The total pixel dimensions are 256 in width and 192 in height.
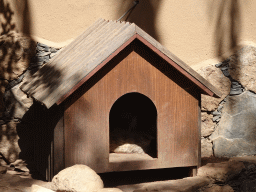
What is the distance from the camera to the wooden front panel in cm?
546

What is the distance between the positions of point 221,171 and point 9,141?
3.32 meters

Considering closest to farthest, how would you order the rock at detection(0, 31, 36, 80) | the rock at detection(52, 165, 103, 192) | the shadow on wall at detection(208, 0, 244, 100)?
the rock at detection(52, 165, 103, 192)
the rock at detection(0, 31, 36, 80)
the shadow on wall at detection(208, 0, 244, 100)

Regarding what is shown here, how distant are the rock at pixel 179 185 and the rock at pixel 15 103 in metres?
2.48

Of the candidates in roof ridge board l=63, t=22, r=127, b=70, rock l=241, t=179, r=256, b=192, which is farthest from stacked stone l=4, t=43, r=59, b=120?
rock l=241, t=179, r=256, b=192

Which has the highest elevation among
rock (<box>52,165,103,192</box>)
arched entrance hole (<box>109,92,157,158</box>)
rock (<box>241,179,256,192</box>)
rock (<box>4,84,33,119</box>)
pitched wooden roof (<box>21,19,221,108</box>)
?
pitched wooden roof (<box>21,19,221,108</box>)

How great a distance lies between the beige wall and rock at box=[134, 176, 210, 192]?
2239mm

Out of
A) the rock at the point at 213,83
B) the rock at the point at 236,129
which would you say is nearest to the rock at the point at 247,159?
the rock at the point at 236,129

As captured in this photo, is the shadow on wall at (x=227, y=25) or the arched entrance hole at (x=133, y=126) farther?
the shadow on wall at (x=227, y=25)

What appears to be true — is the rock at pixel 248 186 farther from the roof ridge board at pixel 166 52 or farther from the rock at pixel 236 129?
the rock at pixel 236 129

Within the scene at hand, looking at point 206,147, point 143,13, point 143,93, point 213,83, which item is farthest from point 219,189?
point 143,13

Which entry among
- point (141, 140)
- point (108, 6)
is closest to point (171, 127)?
point (141, 140)

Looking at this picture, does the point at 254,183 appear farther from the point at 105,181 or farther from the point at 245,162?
the point at 105,181

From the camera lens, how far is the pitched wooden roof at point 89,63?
17.2 ft

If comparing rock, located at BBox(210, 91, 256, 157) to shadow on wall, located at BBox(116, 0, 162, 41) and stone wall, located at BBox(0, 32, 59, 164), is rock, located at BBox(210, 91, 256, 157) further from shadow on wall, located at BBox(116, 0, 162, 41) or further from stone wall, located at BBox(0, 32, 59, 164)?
stone wall, located at BBox(0, 32, 59, 164)
